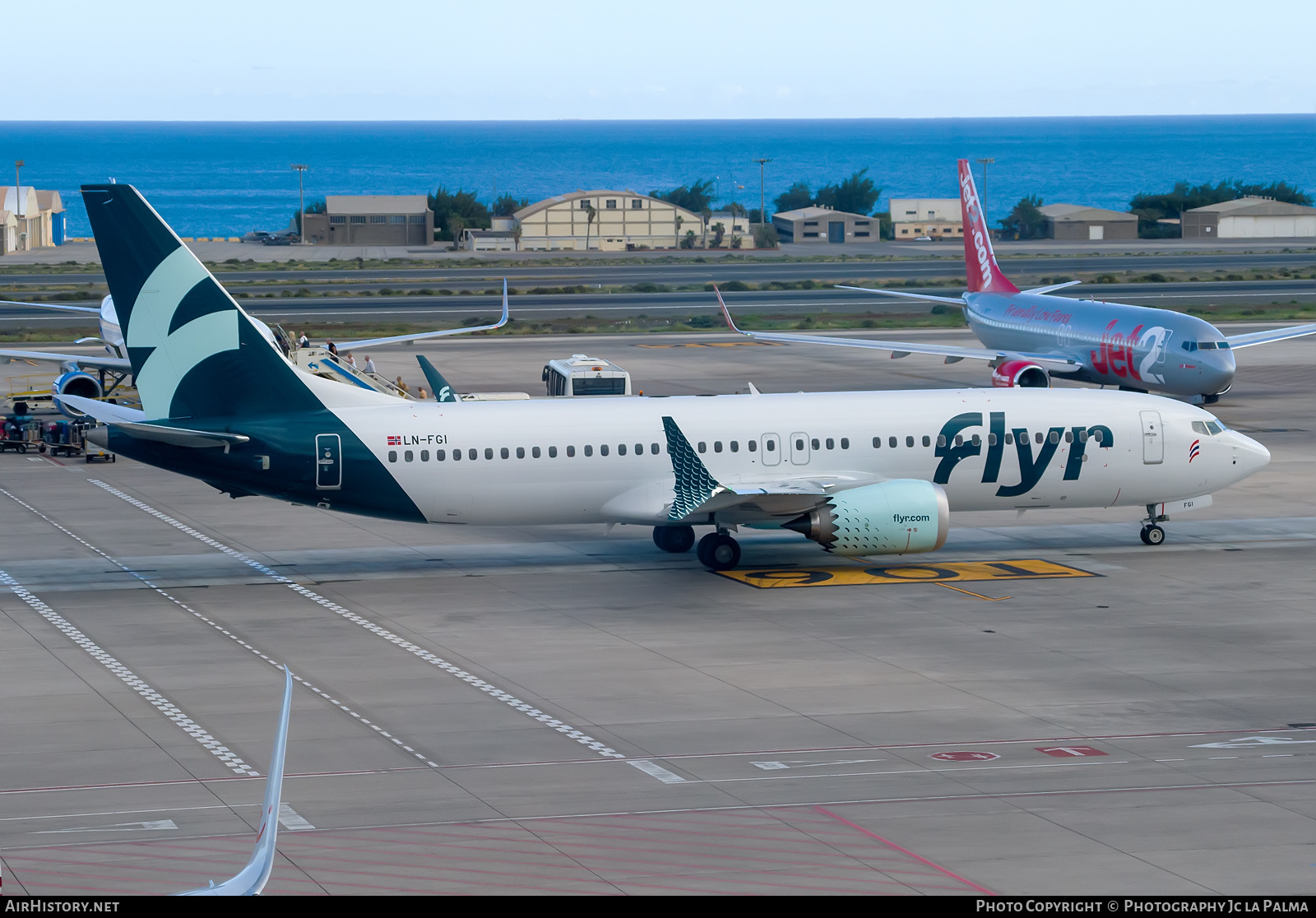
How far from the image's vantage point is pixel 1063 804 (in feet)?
69.7

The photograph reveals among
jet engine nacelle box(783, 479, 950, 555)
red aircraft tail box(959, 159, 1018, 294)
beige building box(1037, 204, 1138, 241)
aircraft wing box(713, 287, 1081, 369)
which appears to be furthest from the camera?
beige building box(1037, 204, 1138, 241)

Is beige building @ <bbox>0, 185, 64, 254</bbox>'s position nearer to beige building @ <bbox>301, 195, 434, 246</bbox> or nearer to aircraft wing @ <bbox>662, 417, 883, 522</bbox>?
beige building @ <bbox>301, 195, 434, 246</bbox>

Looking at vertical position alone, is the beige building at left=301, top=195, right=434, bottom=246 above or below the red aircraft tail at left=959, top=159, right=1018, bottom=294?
above

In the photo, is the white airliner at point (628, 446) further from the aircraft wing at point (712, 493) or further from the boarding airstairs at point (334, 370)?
the boarding airstairs at point (334, 370)

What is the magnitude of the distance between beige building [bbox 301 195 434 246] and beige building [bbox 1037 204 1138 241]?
73530 mm

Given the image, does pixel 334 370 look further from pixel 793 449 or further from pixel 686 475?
pixel 686 475

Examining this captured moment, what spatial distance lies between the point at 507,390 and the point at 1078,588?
134ft

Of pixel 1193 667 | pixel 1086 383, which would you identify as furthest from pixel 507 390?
pixel 1193 667

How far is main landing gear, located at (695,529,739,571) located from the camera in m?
37.3

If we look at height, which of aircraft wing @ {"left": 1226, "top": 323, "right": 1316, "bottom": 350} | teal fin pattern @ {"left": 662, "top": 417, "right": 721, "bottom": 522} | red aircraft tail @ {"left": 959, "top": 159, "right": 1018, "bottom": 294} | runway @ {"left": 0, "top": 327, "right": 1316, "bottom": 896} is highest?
red aircraft tail @ {"left": 959, "top": 159, "right": 1018, "bottom": 294}

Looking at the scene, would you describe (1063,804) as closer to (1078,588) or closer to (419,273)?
(1078,588)

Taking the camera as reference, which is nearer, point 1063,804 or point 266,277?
point 1063,804

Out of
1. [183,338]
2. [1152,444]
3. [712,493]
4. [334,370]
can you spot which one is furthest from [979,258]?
[183,338]

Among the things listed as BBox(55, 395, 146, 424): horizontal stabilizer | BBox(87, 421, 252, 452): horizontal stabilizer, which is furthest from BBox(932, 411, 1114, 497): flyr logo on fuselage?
BBox(55, 395, 146, 424): horizontal stabilizer
